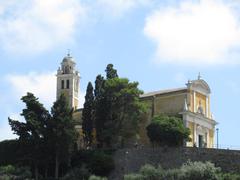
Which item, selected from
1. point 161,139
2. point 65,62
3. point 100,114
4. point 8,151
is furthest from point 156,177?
point 65,62

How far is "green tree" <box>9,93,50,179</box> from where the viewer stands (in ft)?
190

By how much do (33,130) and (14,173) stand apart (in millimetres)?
3877

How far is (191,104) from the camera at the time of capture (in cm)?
6531

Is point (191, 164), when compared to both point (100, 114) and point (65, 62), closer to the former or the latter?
point (100, 114)

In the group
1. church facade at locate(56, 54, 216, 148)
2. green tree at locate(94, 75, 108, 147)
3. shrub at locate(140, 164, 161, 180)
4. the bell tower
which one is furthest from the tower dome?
shrub at locate(140, 164, 161, 180)

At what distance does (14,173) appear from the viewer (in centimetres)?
5756

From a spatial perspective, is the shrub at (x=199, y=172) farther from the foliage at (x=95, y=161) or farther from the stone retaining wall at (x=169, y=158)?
the foliage at (x=95, y=161)

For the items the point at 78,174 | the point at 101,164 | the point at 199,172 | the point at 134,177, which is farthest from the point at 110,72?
the point at 199,172

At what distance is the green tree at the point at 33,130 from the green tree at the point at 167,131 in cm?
894

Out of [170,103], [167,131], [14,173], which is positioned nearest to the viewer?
[14,173]

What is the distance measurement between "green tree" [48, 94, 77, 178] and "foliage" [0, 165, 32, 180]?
2.52 metres

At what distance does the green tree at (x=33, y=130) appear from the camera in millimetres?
58000

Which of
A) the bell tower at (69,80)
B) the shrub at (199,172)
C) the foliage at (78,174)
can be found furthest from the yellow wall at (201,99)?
the bell tower at (69,80)

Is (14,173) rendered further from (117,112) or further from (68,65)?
(68,65)
